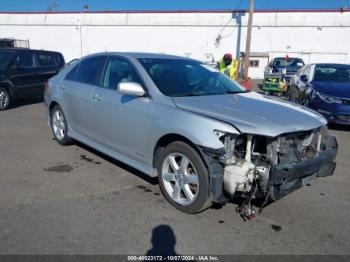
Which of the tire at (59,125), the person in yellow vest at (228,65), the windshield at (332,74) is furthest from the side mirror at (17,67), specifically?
the windshield at (332,74)

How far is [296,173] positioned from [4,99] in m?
8.85

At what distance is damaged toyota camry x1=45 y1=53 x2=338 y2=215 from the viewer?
3.08 m

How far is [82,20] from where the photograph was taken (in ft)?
109

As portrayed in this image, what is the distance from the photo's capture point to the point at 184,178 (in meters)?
3.45

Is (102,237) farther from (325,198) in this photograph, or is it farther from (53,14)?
(53,14)

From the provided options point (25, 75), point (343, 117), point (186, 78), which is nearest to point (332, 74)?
point (343, 117)

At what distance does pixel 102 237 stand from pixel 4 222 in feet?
3.41

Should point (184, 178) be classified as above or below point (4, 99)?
above

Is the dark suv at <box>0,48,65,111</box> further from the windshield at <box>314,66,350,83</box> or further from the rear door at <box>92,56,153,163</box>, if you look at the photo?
the windshield at <box>314,66,350,83</box>

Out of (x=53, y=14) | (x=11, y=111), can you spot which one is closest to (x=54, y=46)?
(x=53, y=14)

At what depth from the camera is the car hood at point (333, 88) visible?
24.2ft

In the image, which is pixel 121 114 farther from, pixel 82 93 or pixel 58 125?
pixel 58 125

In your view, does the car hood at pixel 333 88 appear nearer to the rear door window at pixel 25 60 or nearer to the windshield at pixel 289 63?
the rear door window at pixel 25 60

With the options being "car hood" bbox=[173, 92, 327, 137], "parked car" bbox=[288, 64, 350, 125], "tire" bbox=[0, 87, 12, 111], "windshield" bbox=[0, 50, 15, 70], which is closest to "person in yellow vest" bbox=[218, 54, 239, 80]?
"parked car" bbox=[288, 64, 350, 125]
